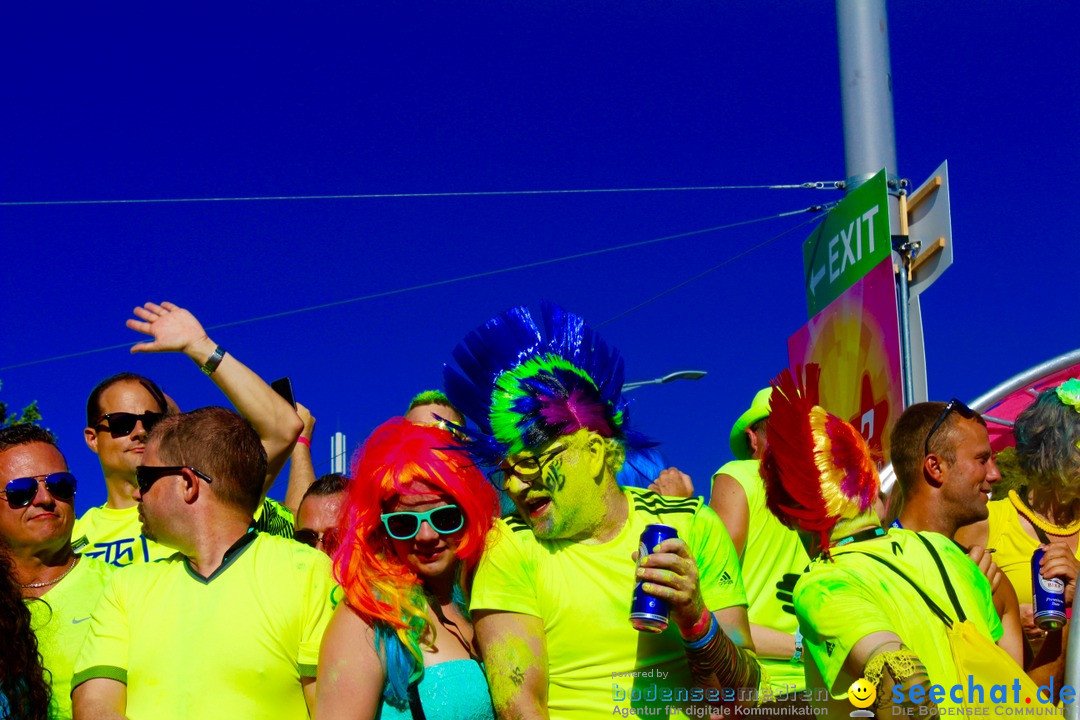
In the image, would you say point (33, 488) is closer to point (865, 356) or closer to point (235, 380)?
point (235, 380)

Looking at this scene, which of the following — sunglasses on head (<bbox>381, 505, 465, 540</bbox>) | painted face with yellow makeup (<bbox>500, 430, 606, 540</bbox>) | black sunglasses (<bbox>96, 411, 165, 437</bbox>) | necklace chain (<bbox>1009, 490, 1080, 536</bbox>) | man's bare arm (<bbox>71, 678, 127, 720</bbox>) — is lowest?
man's bare arm (<bbox>71, 678, 127, 720</bbox>)

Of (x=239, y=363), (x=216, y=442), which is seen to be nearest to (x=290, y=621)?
(x=216, y=442)

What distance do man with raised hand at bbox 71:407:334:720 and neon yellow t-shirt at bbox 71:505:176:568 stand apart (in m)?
0.73

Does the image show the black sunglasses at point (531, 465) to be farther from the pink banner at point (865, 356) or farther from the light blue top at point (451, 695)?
the pink banner at point (865, 356)

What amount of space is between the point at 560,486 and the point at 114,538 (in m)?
1.93

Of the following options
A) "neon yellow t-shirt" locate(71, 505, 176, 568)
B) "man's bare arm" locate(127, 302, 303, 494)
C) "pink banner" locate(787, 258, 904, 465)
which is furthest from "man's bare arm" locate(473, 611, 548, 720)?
"pink banner" locate(787, 258, 904, 465)

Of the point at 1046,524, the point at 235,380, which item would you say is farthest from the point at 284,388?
the point at 1046,524

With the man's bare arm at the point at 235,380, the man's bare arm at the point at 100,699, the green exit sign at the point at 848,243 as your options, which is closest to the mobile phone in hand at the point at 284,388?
the man's bare arm at the point at 235,380

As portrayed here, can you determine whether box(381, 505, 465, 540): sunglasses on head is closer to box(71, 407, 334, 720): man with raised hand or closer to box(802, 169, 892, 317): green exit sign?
box(71, 407, 334, 720): man with raised hand

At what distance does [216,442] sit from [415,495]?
0.61 meters

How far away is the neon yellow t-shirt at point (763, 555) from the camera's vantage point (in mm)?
4246

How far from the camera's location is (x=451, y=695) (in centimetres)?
294

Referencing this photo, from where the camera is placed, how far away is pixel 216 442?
10.6ft

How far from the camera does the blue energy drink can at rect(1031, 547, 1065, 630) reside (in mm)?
3332
